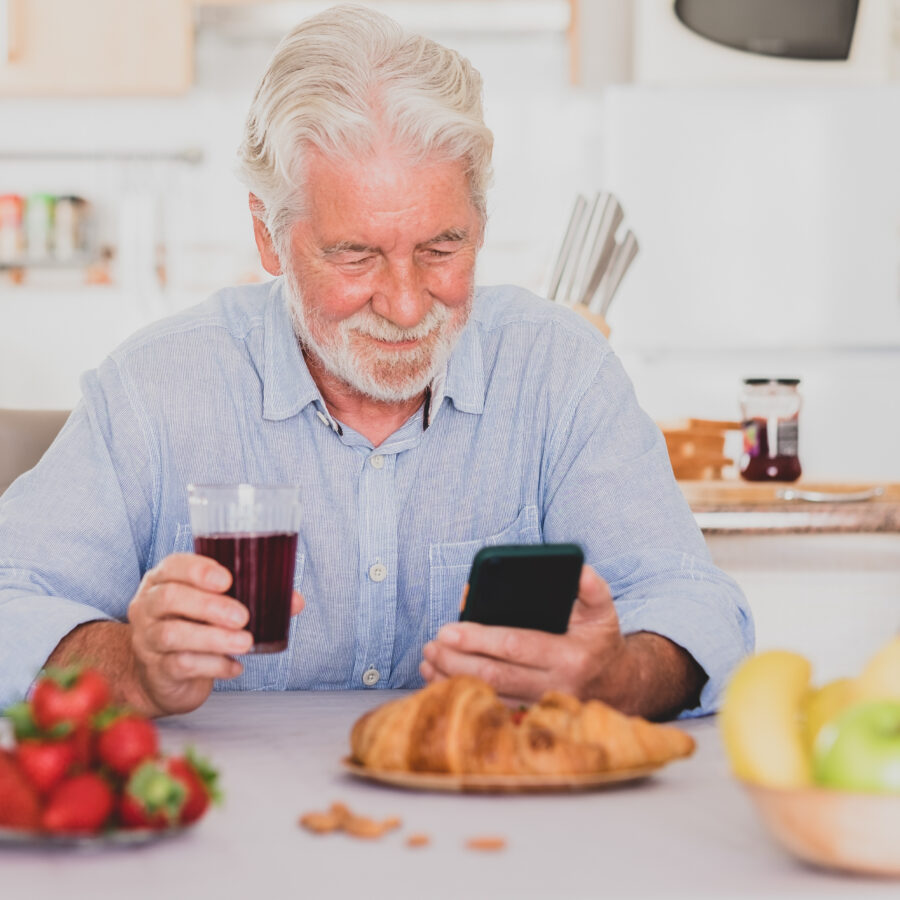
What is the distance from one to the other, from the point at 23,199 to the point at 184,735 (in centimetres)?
351

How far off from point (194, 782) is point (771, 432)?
1.99 m

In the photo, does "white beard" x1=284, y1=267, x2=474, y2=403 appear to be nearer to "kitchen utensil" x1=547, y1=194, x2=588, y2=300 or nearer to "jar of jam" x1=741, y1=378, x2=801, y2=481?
"kitchen utensil" x1=547, y1=194, x2=588, y2=300

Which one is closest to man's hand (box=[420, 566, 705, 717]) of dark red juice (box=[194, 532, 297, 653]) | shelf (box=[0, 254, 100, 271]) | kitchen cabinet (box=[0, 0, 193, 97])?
dark red juice (box=[194, 532, 297, 653])

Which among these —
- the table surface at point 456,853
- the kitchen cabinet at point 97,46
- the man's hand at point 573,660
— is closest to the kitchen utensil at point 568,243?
the man's hand at point 573,660

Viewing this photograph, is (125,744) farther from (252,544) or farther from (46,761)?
(252,544)

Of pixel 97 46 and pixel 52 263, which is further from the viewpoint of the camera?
A: pixel 52 263

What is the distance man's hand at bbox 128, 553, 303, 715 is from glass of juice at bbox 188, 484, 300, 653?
12mm

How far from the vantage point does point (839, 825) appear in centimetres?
66

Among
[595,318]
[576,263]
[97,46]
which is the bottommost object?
[595,318]

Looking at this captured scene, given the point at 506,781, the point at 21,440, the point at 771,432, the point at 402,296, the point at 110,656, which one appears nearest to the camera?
the point at 506,781

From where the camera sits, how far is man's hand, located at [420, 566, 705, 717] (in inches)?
41.9

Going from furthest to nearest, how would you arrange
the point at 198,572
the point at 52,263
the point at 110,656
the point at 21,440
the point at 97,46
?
the point at 52,263 → the point at 97,46 → the point at 21,440 → the point at 110,656 → the point at 198,572

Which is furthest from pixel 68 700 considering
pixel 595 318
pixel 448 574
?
pixel 595 318

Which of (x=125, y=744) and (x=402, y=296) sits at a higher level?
(x=402, y=296)
